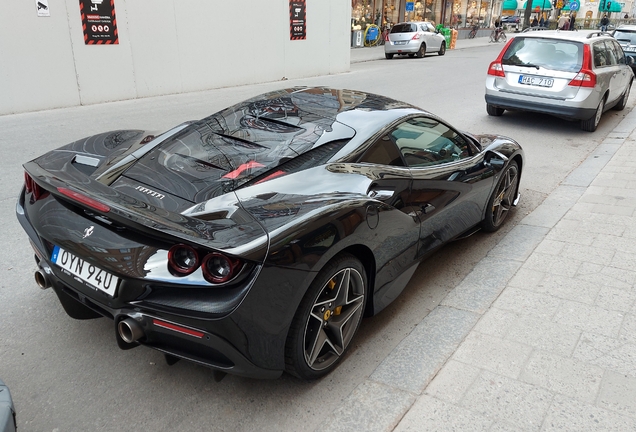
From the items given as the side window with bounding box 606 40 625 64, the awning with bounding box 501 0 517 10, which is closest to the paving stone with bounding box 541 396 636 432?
the side window with bounding box 606 40 625 64

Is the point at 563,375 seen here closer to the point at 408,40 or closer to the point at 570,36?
the point at 570,36

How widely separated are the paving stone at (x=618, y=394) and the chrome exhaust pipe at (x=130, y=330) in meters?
2.24

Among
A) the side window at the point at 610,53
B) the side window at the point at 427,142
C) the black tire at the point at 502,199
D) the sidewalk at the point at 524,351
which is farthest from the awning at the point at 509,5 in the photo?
the side window at the point at 427,142

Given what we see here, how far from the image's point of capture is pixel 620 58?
33.4 ft

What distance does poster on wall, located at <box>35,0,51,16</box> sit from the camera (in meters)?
10.1

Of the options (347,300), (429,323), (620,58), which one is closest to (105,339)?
(347,300)

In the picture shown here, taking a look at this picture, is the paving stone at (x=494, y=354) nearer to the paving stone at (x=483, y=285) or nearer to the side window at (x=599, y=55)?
the paving stone at (x=483, y=285)

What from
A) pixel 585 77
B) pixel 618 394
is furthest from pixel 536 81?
pixel 618 394

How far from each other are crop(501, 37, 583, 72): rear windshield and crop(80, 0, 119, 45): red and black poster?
27.0ft

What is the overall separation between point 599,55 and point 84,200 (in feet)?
30.7

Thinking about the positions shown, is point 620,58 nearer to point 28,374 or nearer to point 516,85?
point 516,85

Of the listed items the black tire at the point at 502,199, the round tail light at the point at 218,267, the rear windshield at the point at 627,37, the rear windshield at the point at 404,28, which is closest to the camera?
the round tail light at the point at 218,267

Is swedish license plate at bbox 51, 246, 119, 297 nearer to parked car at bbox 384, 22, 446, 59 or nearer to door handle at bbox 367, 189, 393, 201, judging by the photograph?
door handle at bbox 367, 189, 393, 201

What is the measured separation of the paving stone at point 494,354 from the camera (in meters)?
2.85
